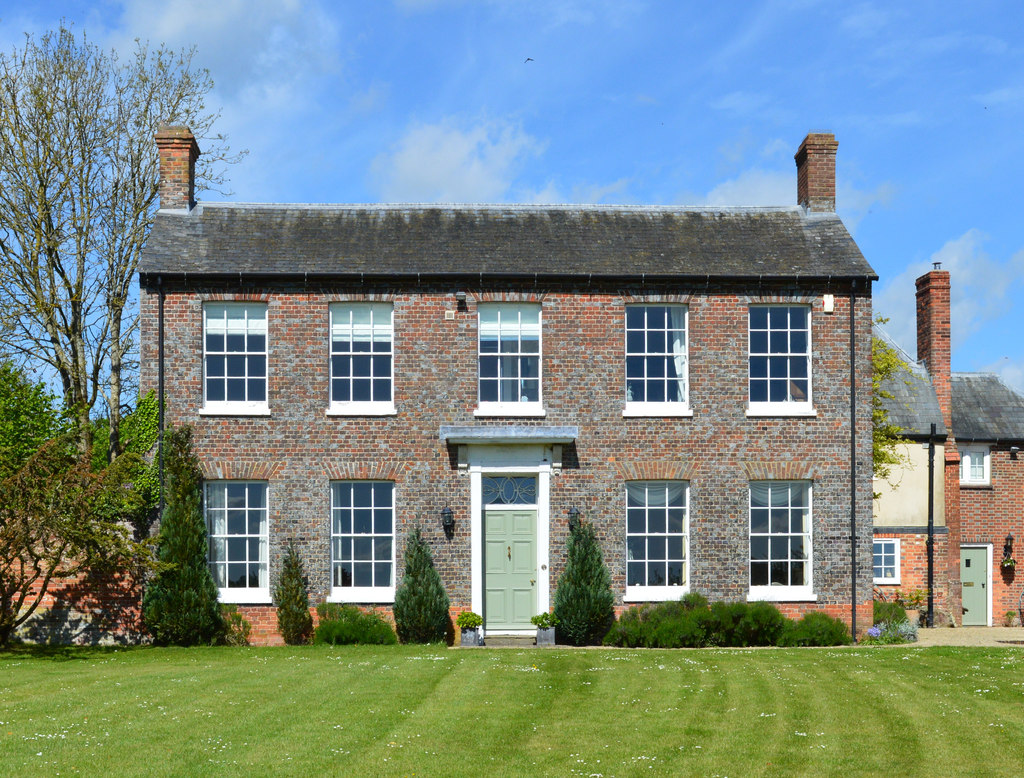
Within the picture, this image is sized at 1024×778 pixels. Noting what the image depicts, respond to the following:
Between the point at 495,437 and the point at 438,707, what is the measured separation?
27.3 feet

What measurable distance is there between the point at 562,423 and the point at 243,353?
6248mm

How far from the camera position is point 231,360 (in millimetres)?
20891

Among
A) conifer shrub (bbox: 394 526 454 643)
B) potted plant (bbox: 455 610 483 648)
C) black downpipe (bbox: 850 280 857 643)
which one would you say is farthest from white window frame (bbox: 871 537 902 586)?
conifer shrub (bbox: 394 526 454 643)

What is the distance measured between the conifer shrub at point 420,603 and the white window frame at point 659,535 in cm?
350

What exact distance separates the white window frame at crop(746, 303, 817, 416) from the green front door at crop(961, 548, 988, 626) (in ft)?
37.2

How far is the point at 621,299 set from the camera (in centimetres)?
2114

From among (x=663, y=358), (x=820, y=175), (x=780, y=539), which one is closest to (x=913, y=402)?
(x=820, y=175)

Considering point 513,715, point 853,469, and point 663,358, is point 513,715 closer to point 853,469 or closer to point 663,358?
point 663,358

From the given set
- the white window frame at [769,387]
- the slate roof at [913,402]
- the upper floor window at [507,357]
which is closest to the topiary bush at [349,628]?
the upper floor window at [507,357]

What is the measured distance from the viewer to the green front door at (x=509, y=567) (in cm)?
2075

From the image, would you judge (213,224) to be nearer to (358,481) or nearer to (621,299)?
(358,481)

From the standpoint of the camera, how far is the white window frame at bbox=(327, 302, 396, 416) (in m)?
20.8

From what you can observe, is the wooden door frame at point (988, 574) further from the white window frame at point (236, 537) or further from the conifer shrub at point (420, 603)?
the white window frame at point (236, 537)

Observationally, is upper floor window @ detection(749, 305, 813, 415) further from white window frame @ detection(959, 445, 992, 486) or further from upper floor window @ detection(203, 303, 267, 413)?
white window frame @ detection(959, 445, 992, 486)
